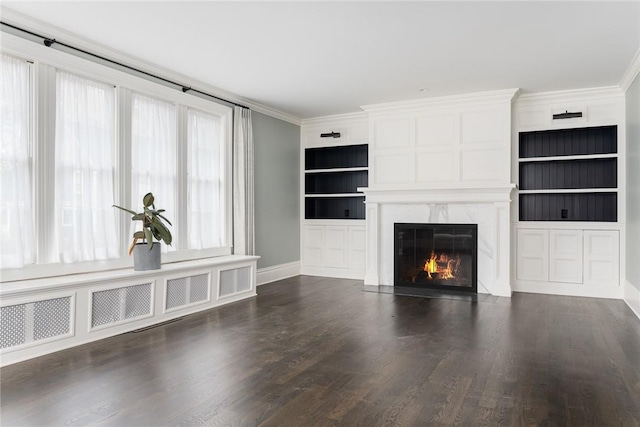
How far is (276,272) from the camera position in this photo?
699 centimetres

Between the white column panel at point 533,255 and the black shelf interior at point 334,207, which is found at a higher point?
the black shelf interior at point 334,207

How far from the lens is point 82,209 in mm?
4109

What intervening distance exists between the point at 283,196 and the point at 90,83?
11.8 ft

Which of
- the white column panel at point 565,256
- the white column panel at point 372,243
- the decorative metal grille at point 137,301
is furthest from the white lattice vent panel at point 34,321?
the white column panel at point 565,256

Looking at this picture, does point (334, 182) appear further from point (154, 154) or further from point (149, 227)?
point (149, 227)

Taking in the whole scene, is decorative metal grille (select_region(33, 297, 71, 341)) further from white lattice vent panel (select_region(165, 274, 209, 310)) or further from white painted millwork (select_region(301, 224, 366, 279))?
white painted millwork (select_region(301, 224, 366, 279))

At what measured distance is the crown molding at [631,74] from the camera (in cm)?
450

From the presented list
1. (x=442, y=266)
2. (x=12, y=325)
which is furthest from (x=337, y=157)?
(x=12, y=325)

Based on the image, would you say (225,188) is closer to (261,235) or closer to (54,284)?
(261,235)

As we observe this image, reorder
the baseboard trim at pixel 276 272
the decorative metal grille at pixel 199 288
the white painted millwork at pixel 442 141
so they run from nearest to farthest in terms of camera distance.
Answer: the decorative metal grille at pixel 199 288
the white painted millwork at pixel 442 141
the baseboard trim at pixel 276 272

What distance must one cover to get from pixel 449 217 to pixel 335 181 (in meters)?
2.29

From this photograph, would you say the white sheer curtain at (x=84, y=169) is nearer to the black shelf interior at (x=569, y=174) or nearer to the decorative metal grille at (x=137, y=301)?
the decorative metal grille at (x=137, y=301)

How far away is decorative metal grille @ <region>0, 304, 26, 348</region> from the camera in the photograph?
314 cm

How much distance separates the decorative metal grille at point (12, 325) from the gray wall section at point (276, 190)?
3596 millimetres
